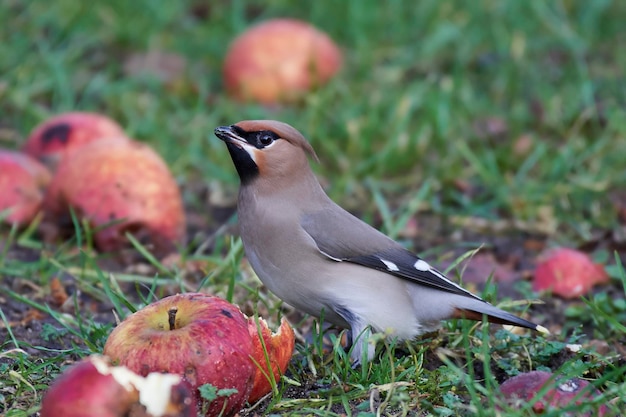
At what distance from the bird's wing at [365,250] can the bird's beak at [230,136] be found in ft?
1.40

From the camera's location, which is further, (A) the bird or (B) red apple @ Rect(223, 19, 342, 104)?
(B) red apple @ Rect(223, 19, 342, 104)

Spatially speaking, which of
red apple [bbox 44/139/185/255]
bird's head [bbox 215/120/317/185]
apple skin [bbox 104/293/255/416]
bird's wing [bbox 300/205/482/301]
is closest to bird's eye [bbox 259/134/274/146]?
bird's head [bbox 215/120/317/185]

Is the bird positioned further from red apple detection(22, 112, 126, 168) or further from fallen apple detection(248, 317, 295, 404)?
red apple detection(22, 112, 126, 168)

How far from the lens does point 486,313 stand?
427cm

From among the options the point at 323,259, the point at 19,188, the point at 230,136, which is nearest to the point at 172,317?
the point at 323,259

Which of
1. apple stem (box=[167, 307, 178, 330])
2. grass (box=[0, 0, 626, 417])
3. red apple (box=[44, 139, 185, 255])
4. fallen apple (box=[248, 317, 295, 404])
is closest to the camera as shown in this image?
apple stem (box=[167, 307, 178, 330])

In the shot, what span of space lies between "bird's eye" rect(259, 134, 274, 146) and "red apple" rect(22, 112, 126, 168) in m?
2.01

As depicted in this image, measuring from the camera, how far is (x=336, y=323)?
4480mm

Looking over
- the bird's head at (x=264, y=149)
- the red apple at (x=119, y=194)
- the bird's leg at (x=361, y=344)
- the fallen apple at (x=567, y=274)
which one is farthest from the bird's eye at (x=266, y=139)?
the fallen apple at (x=567, y=274)

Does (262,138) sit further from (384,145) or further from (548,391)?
(384,145)

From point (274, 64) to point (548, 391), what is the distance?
4.88 m

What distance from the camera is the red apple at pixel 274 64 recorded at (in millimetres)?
8047

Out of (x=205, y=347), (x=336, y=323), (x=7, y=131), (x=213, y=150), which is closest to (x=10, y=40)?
(x=7, y=131)

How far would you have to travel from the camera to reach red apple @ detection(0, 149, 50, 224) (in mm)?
5797
